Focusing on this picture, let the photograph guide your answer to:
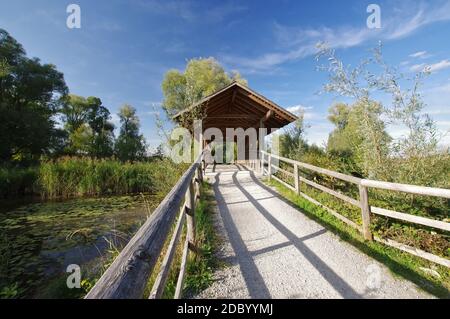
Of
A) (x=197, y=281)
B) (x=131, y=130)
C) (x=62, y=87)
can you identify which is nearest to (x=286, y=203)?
(x=197, y=281)

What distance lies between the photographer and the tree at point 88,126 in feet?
107

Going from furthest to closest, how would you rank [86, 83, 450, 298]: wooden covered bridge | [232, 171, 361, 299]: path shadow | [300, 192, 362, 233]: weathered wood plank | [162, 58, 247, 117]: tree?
[162, 58, 247, 117]: tree, [300, 192, 362, 233]: weathered wood plank, [232, 171, 361, 299]: path shadow, [86, 83, 450, 298]: wooden covered bridge

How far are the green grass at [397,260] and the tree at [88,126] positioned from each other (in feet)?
111

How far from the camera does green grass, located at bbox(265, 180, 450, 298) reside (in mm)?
2574

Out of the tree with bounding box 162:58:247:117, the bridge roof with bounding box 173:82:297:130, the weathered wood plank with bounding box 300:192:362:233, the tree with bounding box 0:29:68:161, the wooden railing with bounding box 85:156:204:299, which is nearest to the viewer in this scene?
the wooden railing with bounding box 85:156:204:299

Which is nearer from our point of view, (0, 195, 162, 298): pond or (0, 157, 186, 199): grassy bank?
(0, 195, 162, 298): pond

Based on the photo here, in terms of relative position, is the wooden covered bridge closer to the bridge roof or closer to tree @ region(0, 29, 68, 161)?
the bridge roof

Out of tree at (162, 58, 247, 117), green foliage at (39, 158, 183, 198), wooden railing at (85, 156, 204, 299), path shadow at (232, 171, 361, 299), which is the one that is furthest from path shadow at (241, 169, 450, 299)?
tree at (162, 58, 247, 117)

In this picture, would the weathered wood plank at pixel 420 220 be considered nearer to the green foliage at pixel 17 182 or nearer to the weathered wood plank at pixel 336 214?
the weathered wood plank at pixel 336 214

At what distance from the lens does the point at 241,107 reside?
1342cm

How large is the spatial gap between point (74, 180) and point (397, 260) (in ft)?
41.6

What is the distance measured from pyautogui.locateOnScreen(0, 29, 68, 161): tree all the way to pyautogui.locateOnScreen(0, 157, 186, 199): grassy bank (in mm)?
9649

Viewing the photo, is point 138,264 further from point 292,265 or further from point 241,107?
point 241,107
